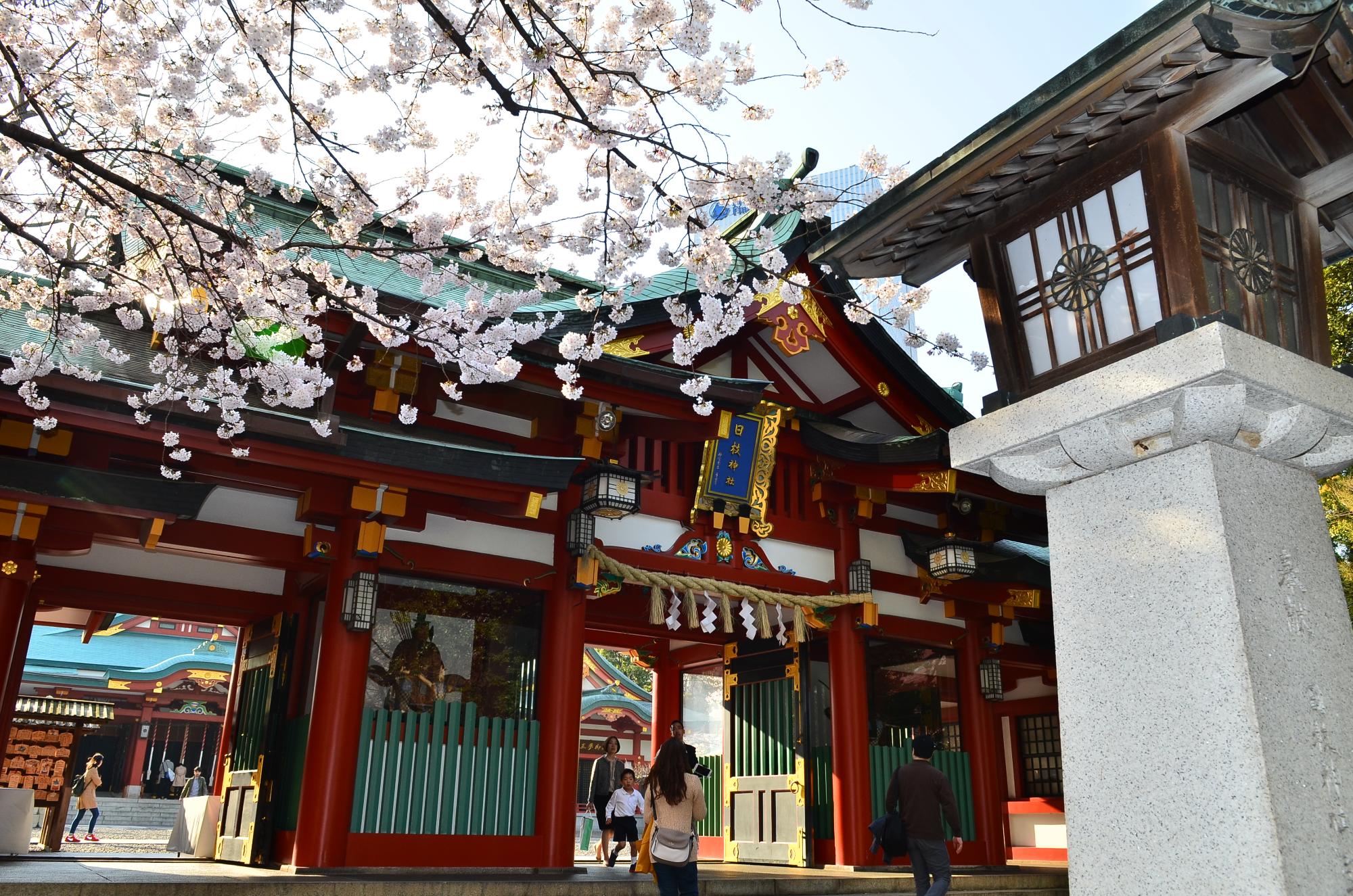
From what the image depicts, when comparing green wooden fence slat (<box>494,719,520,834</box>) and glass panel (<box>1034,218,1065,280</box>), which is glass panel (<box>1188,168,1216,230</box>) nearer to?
glass panel (<box>1034,218,1065,280</box>)

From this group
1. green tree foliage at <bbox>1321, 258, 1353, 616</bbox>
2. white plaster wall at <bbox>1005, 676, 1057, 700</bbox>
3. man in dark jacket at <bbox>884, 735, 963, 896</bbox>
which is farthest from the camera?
white plaster wall at <bbox>1005, 676, 1057, 700</bbox>

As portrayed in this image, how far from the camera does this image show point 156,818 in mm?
24688

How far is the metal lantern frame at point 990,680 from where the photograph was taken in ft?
41.3

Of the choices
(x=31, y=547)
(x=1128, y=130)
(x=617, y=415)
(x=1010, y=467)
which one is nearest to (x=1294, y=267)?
(x=1128, y=130)

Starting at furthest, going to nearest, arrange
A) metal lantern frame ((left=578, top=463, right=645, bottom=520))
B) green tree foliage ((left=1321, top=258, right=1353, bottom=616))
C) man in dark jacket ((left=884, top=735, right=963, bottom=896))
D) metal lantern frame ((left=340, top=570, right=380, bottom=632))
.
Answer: green tree foliage ((left=1321, top=258, right=1353, bottom=616)) → metal lantern frame ((left=578, top=463, right=645, bottom=520)) → metal lantern frame ((left=340, top=570, right=380, bottom=632)) → man in dark jacket ((left=884, top=735, right=963, bottom=896))

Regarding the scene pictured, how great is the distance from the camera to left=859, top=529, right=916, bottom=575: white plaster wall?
12375 mm

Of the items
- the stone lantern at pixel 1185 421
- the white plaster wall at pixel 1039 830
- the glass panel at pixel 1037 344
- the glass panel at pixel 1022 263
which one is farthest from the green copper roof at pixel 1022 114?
the white plaster wall at pixel 1039 830

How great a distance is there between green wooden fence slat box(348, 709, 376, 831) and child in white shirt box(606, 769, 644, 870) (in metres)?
3.93

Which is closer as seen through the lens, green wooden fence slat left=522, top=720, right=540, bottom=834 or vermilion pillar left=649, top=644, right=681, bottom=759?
green wooden fence slat left=522, top=720, right=540, bottom=834

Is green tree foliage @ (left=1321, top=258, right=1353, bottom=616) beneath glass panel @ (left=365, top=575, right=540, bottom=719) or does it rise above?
above

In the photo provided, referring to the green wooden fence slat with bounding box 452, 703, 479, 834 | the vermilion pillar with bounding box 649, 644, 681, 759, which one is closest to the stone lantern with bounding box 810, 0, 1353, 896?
the green wooden fence slat with bounding box 452, 703, 479, 834

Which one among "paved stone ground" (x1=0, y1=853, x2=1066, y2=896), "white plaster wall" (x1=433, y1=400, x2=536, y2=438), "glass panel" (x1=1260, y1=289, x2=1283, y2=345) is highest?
"white plaster wall" (x1=433, y1=400, x2=536, y2=438)

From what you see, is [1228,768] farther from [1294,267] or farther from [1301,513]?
[1294,267]

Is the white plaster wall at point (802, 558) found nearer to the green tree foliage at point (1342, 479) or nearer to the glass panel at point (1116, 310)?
the green tree foliage at point (1342, 479)
